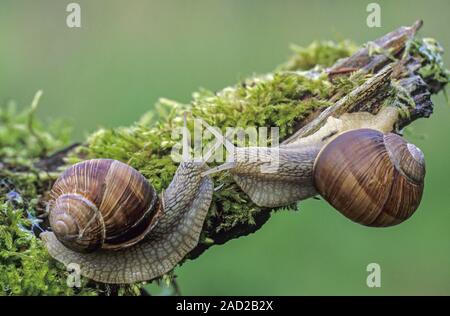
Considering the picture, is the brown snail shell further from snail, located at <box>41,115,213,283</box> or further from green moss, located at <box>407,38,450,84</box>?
green moss, located at <box>407,38,450,84</box>

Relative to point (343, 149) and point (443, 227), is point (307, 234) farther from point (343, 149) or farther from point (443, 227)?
point (343, 149)

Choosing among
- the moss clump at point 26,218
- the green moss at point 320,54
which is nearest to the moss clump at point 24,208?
the moss clump at point 26,218

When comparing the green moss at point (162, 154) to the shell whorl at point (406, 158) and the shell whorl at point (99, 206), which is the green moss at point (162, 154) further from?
the shell whorl at point (406, 158)

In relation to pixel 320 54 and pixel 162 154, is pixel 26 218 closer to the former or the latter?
pixel 162 154

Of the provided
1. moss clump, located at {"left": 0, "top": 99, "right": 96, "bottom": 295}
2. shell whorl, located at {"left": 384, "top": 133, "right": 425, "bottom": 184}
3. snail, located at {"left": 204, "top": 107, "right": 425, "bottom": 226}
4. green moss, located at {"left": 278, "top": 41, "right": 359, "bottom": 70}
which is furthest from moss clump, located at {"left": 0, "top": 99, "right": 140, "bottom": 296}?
green moss, located at {"left": 278, "top": 41, "right": 359, "bottom": 70}

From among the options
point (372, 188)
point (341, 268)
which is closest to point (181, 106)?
point (372, 188)
